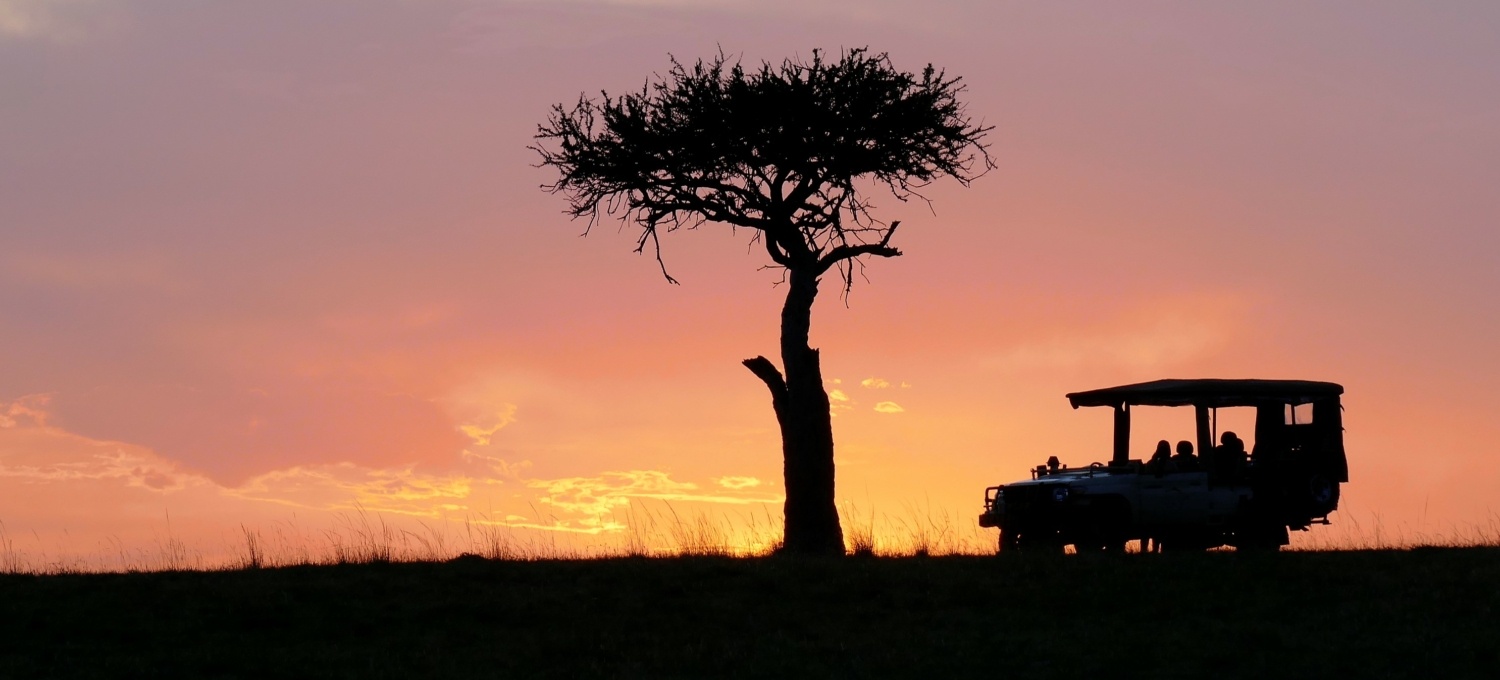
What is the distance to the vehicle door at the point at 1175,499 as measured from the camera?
23219mm

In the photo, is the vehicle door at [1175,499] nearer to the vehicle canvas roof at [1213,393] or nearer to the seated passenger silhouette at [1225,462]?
the seated passenger silhouette at [1225,462]

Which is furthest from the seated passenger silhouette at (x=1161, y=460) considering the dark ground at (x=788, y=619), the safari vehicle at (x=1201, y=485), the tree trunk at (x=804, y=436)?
the tree trunk at (x=804, y=436)

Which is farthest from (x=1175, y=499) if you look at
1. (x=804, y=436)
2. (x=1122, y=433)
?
(x=804, y=436)

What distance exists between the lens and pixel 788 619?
60.8ft

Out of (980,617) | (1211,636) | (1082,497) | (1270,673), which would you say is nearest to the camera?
(1270,673)

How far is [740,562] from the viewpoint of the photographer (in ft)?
73.6

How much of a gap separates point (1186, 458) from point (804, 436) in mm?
7123

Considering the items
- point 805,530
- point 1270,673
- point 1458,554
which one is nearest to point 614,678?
point 1270,673

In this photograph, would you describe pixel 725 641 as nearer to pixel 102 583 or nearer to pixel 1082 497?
pixel 1082 497

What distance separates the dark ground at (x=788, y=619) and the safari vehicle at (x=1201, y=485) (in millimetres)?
1674

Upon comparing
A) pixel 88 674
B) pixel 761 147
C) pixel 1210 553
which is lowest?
pixel 88 674

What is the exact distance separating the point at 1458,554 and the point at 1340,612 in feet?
17.8

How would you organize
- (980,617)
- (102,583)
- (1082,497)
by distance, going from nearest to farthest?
(980,617)
(102,583)
(1082,497)

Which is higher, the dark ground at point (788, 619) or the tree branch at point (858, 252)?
the tree branch at point (858, 252)
